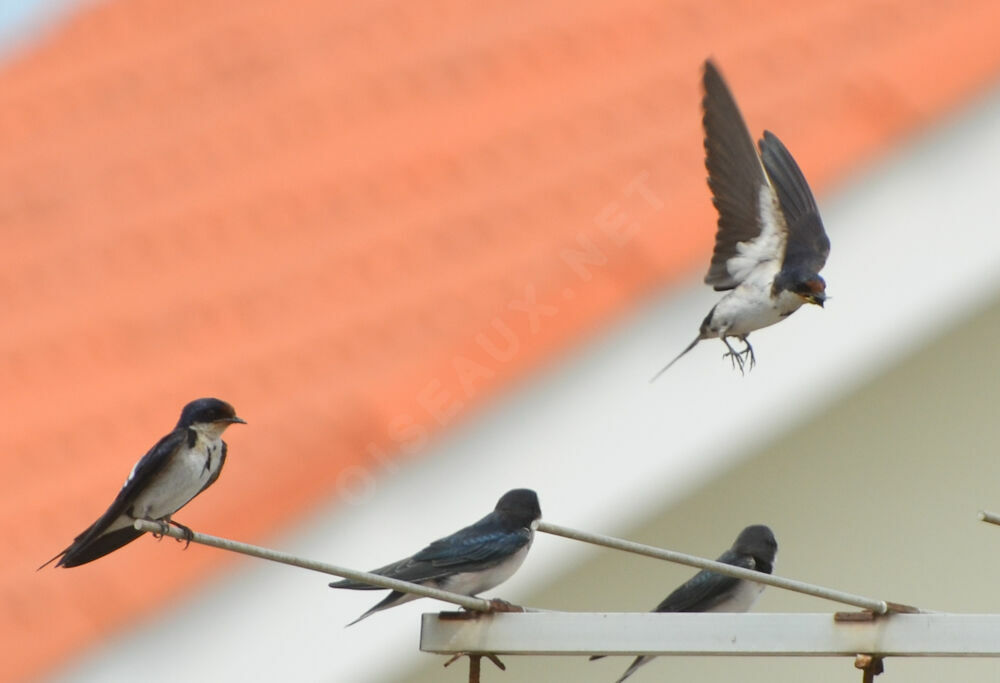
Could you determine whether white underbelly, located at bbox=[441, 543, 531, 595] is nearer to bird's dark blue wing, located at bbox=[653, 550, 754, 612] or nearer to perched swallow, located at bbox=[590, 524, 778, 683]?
perched swallow, located at bbox=[590, 524, 778, 683]

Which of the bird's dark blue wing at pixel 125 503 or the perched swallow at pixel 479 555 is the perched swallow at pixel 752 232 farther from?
the bird's dark blue wing at pixel 125 503

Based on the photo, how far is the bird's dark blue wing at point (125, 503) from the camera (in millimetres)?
2465

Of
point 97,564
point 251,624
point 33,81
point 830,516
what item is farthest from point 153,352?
point 33,81

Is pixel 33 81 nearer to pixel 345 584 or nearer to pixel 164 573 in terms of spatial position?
pixel 164 573

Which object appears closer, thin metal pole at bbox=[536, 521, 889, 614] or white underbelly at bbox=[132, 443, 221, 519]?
thin metal pole at bbox=[536, 521, 889, 614]

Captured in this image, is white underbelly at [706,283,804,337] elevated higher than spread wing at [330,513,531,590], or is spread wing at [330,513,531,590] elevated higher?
white underbelly at [706,283,804,337]

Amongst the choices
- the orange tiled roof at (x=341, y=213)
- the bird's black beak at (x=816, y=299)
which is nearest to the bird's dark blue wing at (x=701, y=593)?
the orange tiled roof at (x=341, y=213)

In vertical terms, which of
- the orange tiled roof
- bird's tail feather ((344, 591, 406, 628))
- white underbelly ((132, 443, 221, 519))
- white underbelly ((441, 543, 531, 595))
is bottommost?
bird's tail feather ((344, 591, 406, 628))

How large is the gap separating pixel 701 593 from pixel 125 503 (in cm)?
143

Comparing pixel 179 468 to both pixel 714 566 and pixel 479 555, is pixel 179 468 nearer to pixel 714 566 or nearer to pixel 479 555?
pixel 479 555

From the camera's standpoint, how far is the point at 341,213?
5.70 metres

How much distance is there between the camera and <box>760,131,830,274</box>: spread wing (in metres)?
2.79

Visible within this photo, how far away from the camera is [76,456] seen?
15.1 ft

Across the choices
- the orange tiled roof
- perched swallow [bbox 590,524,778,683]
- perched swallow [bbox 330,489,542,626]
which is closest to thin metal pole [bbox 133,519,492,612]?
perched swallow [bbox 330,489,542,626]
